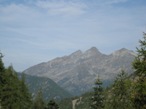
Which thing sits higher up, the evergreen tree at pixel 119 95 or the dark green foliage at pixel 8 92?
the dark green foliage at pixel 8 92

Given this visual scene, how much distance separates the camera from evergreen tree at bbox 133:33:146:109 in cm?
2462

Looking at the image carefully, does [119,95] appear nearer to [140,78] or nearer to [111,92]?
[111,92]

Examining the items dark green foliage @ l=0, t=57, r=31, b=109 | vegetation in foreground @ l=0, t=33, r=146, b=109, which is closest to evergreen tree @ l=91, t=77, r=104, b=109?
vegetation in foreground @ l=0, t=33, r=146, b=109

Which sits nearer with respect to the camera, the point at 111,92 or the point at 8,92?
the point at 111,92

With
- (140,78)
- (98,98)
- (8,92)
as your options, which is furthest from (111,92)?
(8,92)

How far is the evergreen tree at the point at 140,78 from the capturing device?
24.6 m

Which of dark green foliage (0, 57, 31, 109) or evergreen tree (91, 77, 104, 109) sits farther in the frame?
dark green foliage (0, 57, 31, 109)

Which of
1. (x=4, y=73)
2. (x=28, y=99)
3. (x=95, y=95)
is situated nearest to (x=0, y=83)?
(x=4, y=73)

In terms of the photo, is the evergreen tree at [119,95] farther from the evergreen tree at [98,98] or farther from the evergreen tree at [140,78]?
the evergreen tree at [140,78]

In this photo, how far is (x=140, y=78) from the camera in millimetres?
25500

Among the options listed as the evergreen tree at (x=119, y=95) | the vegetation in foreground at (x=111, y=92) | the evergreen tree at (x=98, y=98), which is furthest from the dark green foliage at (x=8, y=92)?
the evergreen tree at (x=119, y=95)

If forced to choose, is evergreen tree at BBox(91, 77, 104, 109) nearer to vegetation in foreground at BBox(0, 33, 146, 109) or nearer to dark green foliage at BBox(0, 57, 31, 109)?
vegetation in foreground at BBox(0, 33, 146, 109)

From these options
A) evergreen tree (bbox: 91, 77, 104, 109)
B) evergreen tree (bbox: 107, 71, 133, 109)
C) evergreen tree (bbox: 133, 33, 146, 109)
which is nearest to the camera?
evergreen tree (bbox: 133, 33, 146, 109)

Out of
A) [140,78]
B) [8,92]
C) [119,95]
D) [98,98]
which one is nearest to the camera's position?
[140,78]
